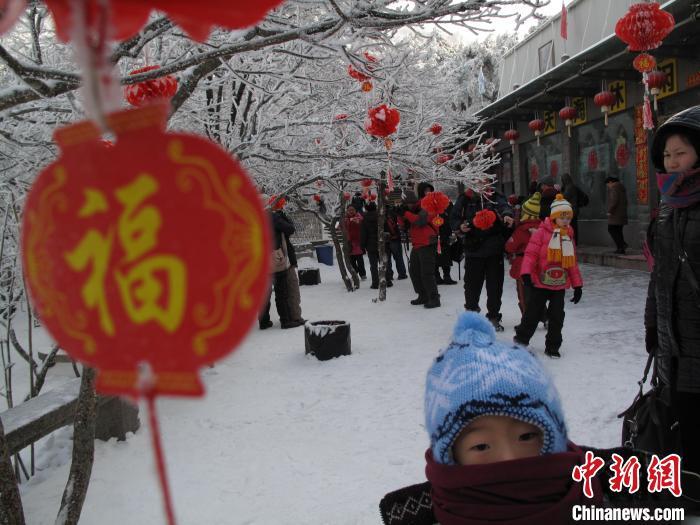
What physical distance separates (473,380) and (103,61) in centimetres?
125

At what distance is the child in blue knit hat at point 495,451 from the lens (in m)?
1.35

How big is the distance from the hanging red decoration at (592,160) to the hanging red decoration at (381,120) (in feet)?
31.1

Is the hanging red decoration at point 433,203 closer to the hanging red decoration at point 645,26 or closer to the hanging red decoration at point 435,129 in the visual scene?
the hanging red decoration at point 435,129

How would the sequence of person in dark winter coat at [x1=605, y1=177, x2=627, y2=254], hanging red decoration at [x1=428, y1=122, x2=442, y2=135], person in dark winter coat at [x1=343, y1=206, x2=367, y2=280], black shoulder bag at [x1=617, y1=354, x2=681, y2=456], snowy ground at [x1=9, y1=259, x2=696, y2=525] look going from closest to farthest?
black shoulder bag at [x1=617, y1=354, x2=681, y2=456]
snowy ground at [x1=9, y1=259, x2=696, y2=525]
hanging red decoration at [x1=428, y1=122, x2=442, y2=135]
person in dark winter coat at [x1=605, y1=177, x2=627, y2=254]
person in dark winter coat at [x1=343, y1=206, x2=367, y2=280]

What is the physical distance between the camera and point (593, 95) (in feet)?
40.5

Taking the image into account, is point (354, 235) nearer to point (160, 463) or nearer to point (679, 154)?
point (679, 154)

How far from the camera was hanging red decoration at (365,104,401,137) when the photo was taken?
5.09 meters

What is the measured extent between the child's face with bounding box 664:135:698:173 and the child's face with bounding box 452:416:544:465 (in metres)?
1.51

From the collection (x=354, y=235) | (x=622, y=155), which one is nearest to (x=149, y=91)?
(x=354, y=235)

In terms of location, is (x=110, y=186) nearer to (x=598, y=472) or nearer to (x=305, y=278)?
(x=598, y=472)

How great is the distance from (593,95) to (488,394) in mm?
12898

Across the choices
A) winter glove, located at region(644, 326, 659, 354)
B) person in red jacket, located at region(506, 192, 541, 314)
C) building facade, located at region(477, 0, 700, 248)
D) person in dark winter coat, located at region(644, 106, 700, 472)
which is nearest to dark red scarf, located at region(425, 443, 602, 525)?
person in dark winter coat, located at region(644, 106, 700, 472)

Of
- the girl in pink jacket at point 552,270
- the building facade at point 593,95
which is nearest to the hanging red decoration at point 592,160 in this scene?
the building facade at point 593,95

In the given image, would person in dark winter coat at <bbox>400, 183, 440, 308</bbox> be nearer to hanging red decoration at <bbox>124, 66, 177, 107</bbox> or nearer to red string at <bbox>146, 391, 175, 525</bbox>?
hanging red decoration at <bbox>124, 66, 177, 107</bbox>
